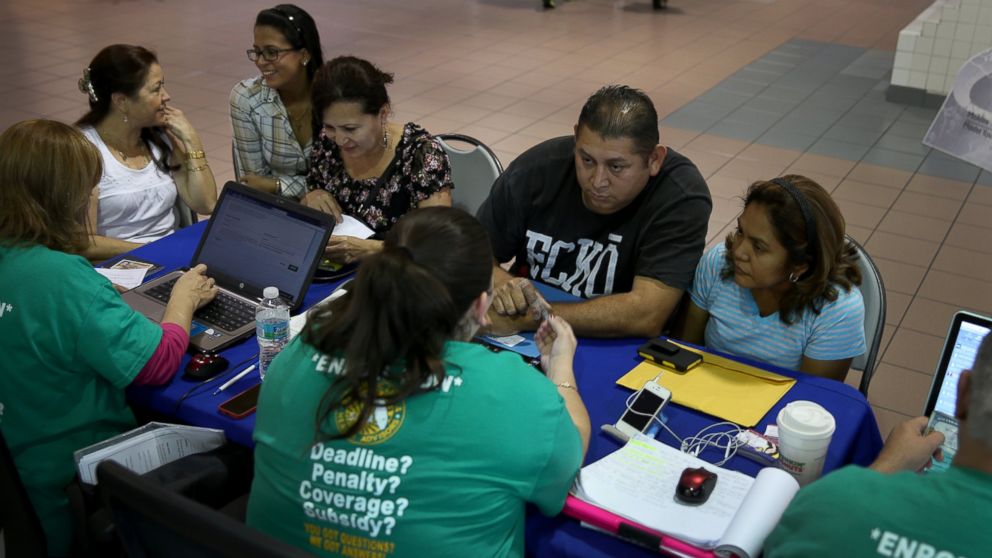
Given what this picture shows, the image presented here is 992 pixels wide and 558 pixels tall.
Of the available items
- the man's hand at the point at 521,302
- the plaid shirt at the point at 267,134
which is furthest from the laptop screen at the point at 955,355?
the plaid shirt at the point at 267,134

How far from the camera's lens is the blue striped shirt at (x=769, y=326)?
2555mm

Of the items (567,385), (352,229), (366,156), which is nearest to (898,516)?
(567,385)

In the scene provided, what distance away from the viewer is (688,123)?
7.03 metres

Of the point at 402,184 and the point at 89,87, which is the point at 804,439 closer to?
the point at 402,184

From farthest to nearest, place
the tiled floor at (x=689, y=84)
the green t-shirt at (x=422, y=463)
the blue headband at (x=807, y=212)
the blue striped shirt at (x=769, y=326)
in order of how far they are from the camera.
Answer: the tiled floor at (x=689, y=84)
the blue striped shirt at (x=769, y=326)
the blue headband at (x=807, y=212)
the green t-shirt at (x=422, y=463)

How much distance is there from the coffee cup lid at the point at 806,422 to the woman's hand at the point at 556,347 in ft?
1.70

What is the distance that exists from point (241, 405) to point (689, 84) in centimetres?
638

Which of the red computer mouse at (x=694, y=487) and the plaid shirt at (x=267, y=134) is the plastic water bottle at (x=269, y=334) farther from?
the plaid shirt at (x=267, y=134)

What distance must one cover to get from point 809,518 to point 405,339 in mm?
771

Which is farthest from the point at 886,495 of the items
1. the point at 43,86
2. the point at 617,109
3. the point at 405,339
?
the point at 43,86

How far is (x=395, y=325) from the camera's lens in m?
1.72

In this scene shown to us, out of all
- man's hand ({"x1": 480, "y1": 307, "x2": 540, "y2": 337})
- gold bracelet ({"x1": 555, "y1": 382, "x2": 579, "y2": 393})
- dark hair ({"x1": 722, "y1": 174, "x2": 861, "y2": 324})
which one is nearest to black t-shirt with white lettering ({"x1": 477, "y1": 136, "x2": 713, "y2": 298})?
dark hair ({"x1": 722, "y1": 174, "x2": 861, "y2": 324})

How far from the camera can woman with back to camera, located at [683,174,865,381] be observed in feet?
8.11

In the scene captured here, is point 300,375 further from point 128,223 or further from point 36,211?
point 128,223
